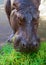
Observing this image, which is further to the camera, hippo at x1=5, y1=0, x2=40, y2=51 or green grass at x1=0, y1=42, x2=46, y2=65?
green grass at x1=0, y1=42, x2=46, y2=65

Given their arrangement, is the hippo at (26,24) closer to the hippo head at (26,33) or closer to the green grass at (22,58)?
the hippo head at (26,33)

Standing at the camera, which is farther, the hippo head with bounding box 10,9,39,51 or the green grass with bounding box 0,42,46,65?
the green grass with bounding box 0,42,46,65

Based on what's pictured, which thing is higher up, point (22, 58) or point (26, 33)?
point (26, 33)

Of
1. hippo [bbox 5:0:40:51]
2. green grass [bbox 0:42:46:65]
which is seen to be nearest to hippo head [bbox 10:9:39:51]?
hippo [bbox 5:0:40:51]

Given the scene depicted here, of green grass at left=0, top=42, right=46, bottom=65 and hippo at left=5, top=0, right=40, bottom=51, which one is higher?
hippo at left=5, top=0, right=40, bottom=51

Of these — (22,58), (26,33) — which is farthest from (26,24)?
(22,58)

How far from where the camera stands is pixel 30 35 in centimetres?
338

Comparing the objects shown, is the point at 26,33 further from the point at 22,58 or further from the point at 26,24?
the point at 22,58

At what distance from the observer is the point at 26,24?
11.3 ft

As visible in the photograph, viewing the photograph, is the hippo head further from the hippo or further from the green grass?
the green grass

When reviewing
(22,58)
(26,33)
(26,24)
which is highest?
(26,24)

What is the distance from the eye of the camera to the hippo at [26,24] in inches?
131

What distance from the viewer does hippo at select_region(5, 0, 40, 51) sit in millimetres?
3320

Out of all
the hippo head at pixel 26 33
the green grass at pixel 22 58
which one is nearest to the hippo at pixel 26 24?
the hippo head at pixel 26 33
